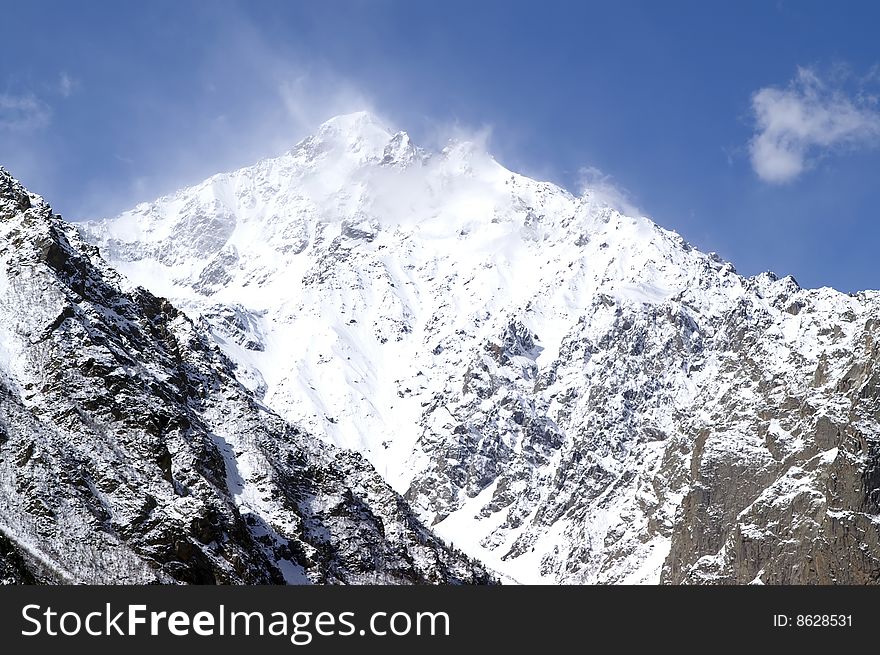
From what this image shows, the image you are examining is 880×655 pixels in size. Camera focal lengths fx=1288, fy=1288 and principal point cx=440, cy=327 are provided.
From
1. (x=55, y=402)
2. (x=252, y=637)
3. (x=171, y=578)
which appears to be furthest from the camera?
(x=55, y=402)

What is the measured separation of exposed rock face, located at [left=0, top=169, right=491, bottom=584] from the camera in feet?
339

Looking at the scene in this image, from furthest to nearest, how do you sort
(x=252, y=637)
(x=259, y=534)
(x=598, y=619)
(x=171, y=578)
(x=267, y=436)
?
(x=267, y=436), (x=259, y=534), (x=171, y=578), (x=598, y=619), (x=252, y=637)

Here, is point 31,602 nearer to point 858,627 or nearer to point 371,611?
point 371,611

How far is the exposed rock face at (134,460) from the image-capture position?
10331 centimetres

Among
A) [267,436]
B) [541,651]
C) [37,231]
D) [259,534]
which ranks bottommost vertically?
[541,651]

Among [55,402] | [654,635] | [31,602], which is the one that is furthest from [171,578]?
[654,635]

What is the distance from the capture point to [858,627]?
54.4 meters

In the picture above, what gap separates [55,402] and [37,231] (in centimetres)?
3200

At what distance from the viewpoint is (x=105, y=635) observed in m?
49.2

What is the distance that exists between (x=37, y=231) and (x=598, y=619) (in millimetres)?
106607

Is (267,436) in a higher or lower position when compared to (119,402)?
higher

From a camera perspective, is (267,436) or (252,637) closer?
(252,637)

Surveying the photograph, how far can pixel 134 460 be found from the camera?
119m

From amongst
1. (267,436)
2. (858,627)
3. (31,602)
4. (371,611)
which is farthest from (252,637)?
(267,436)
